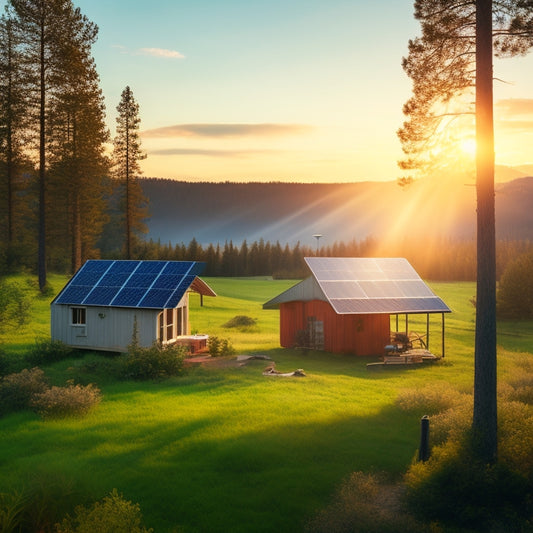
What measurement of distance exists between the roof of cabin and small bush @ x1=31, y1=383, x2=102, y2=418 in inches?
560

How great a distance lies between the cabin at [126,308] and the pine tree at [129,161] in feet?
80.2

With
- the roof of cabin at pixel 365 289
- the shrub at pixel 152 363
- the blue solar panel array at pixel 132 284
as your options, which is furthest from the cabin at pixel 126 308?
the roof of cabin at pixel 365 289

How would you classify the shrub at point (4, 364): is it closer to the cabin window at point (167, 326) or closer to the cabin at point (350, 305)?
the cabin window at point (167, 326)

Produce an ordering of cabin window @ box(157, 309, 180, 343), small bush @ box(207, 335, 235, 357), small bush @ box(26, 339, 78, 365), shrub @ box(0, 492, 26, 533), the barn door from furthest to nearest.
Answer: the barn door < small bush @ box(207, 335, 235, 357) < cabin window @ box(157, 309, 180, 343) < small bush @ box(26, 339, 78, 365) < shrub @ box(0, 492, 26, 533)

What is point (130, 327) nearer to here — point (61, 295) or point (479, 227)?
point (61, 295)

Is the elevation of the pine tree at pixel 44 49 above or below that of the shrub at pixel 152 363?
above

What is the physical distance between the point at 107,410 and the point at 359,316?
16.8 m

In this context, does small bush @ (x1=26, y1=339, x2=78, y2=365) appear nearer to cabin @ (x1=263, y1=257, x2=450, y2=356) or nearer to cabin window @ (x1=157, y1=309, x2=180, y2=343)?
cabin window @ (x1=157, y1=309, x2=180, y2=343)

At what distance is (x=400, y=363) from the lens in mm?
29875

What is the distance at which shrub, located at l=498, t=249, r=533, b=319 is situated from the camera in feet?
182

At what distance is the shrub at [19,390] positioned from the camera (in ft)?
63.6

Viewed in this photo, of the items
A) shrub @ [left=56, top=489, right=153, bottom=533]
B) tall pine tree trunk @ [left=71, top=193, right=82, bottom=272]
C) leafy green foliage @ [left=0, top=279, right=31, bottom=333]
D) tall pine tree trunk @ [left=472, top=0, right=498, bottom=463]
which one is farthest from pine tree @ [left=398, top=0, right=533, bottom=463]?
tall pine tree trunk @ [left=71, top=193, right=82, bottom=272]

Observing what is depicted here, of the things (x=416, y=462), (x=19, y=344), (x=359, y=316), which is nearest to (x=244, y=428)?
(x=416, y=462)

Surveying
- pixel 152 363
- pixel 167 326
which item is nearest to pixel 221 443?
pixel 152 363
